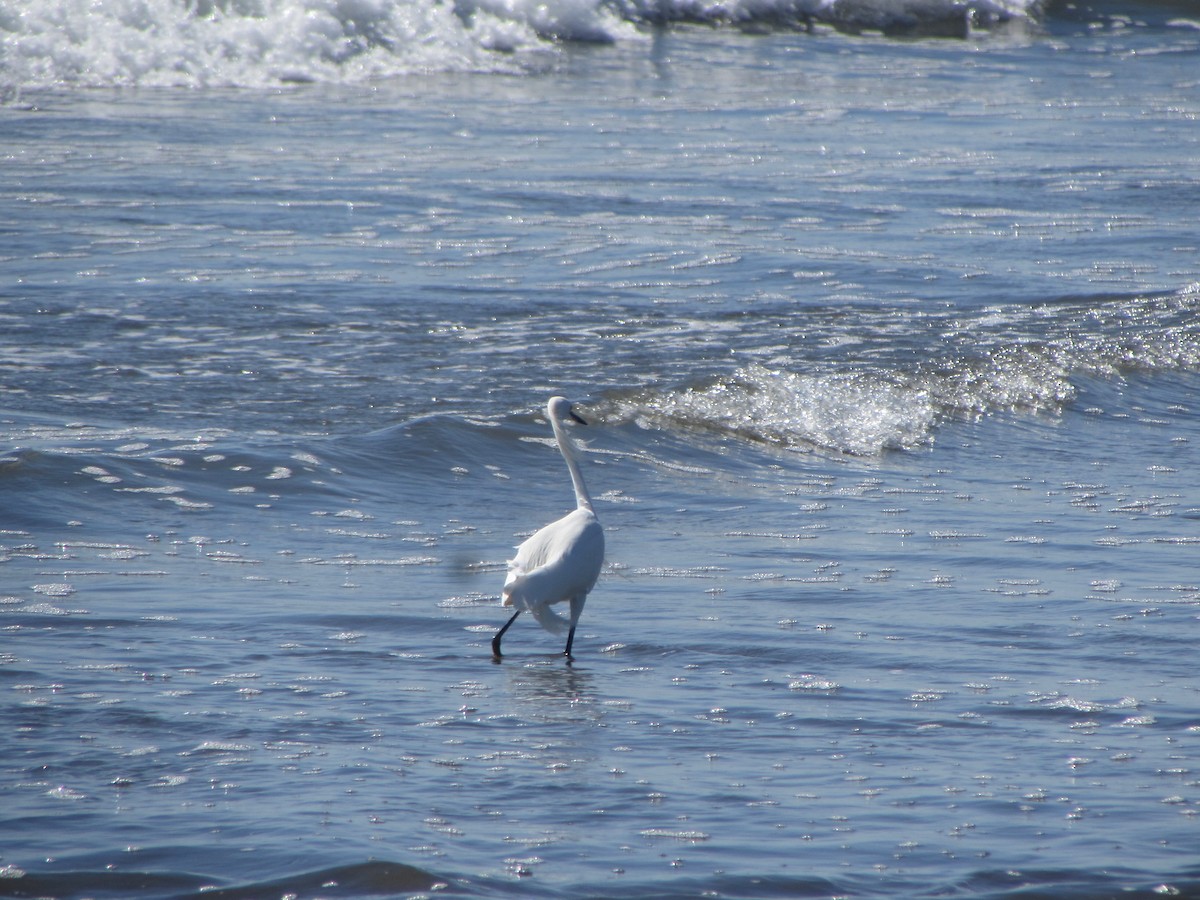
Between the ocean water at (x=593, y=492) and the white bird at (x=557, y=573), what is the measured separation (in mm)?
129

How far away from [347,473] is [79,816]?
367cm

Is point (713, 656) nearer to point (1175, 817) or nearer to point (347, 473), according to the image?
point (1175, 817)

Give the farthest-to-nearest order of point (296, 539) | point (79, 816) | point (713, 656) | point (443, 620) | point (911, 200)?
point (911, 200), point (296, 539), point (443, 620), point (713, 656), point (79, 816)

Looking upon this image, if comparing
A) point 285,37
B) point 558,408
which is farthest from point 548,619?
point 285,37

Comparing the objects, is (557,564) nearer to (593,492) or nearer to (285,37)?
(593,492)

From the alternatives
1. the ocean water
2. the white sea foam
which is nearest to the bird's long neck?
the ocean water

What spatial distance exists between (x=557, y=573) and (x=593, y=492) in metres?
2.20

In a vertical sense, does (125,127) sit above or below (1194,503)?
above

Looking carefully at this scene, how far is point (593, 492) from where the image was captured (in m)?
7.47

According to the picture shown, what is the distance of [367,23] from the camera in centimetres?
2136

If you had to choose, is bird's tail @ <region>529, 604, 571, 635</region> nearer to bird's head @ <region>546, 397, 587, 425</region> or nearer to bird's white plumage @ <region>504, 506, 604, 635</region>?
bird's white plumage @ <region>504, 506, 604, 635</region>

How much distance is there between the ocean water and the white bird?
5.1 inches

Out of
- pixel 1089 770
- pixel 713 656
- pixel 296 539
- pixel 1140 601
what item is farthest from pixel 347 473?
pixel 1089 770

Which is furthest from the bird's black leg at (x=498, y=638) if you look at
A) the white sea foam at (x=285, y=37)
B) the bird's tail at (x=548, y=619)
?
the white sea foam at (x=285, y=37)
